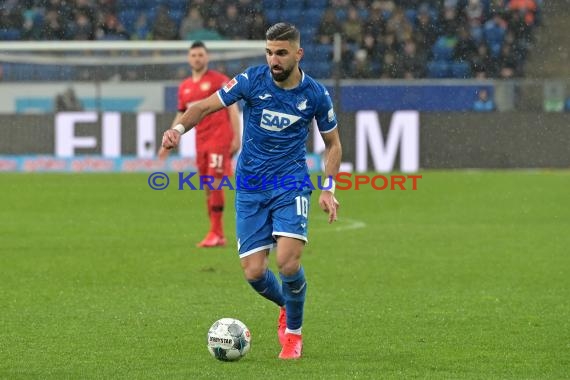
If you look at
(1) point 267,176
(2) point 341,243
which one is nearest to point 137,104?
(2) point 341,243

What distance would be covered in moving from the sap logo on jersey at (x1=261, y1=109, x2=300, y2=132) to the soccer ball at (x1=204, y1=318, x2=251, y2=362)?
1.20m

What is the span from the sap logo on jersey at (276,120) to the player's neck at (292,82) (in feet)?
0.53

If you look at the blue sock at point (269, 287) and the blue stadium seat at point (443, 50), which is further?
the blue stadium seat at point (443, 50)

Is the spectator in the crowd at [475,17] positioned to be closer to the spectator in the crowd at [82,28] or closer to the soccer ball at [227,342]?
the spectator in the crowd at [82,28]

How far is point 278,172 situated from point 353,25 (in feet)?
67.3

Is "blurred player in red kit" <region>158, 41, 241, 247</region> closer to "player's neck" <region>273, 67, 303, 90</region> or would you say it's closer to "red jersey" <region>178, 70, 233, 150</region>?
"red jersey" <region>178, 70, 233, 150</region>

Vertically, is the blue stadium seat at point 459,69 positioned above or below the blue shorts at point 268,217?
below

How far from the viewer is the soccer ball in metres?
6.75

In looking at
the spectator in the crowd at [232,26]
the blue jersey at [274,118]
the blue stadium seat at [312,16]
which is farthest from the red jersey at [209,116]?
the blue stadium seat at [312,16]

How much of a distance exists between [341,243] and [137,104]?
425 inches

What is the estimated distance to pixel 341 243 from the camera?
13367 mm

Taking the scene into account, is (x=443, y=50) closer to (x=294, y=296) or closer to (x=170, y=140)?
(x=294, y=296)

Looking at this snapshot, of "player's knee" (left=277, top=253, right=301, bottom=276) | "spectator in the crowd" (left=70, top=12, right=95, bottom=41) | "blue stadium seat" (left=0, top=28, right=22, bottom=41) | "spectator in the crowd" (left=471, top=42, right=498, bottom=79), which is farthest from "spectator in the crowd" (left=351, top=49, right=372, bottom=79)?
"player's knee" (left=277, top=253, right=301, bottom=276)

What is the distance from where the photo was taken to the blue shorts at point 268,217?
278 inches
